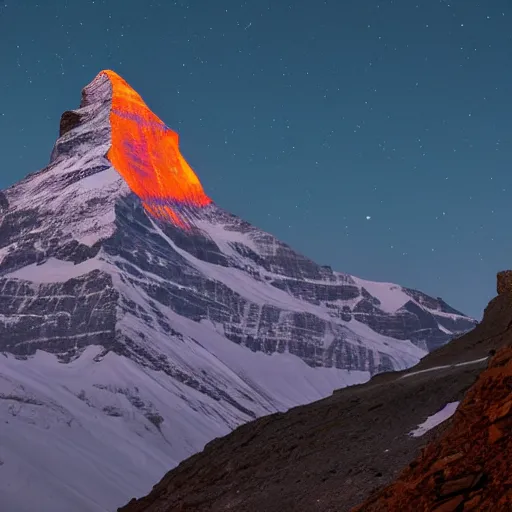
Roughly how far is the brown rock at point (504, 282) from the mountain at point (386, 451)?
0.09 m

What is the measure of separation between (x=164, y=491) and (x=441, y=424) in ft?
56.5

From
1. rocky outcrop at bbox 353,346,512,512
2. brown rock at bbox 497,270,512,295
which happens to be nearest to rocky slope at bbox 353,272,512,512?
rocky outcrop at bbox 353,346,512,512

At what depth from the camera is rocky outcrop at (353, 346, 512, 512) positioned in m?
13.2

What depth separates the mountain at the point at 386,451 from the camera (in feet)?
46.4

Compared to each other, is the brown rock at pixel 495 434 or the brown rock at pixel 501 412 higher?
the brown rock at pixel 501 412

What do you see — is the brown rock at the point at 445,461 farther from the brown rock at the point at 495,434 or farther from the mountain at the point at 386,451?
the brown rock at the point at 495,434

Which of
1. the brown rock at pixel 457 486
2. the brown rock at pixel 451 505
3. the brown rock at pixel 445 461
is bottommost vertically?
the brown rock at pixel 451 505

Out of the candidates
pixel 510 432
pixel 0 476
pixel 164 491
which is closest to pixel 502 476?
pixel 510 432

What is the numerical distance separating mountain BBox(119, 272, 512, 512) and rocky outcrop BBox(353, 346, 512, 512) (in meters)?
0.02

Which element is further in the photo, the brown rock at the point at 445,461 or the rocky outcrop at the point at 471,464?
the brown rock at the point at 445,461

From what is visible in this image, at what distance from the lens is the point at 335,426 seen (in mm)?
41219

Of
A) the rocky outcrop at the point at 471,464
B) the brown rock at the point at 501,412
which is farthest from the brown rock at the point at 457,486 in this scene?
the brown rock at the point at 501,412

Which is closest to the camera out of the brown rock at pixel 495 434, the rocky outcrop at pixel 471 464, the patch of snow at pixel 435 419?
the rocky outcrop at pixel 471 464

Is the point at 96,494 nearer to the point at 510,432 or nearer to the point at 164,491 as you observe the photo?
the point at 164,491
